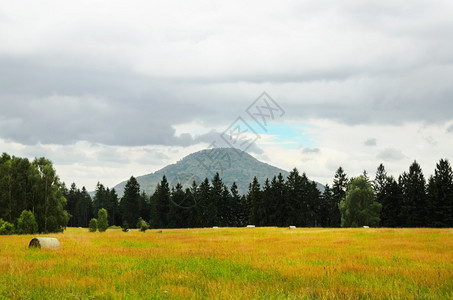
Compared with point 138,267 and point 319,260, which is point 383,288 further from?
point 138,267

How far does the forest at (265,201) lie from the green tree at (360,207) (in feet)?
0.61

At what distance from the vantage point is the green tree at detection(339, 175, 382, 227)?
70438mm

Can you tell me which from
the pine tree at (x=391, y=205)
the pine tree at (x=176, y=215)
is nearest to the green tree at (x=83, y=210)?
the pine tree at (x=176, y=215)

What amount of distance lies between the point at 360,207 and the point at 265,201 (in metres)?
24.6

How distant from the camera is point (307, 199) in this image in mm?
87750

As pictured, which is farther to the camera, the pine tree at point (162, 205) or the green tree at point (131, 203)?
the green tree at point (131, 203)

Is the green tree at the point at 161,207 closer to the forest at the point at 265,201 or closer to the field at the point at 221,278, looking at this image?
the forest at the point at 265,201

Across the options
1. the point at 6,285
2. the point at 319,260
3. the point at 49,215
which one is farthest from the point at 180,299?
the point at 49,215

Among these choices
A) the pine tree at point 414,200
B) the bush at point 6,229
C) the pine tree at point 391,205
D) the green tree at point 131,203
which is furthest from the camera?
the green tree at point 131,203

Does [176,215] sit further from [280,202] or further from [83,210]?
[83,210]

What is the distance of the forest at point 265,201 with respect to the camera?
5794 cm

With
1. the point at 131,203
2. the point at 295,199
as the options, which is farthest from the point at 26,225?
the point at 131,203

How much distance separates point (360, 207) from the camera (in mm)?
70938

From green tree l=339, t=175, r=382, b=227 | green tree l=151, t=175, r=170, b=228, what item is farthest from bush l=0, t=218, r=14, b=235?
green tree l=151, t=175, r=170, b=228
